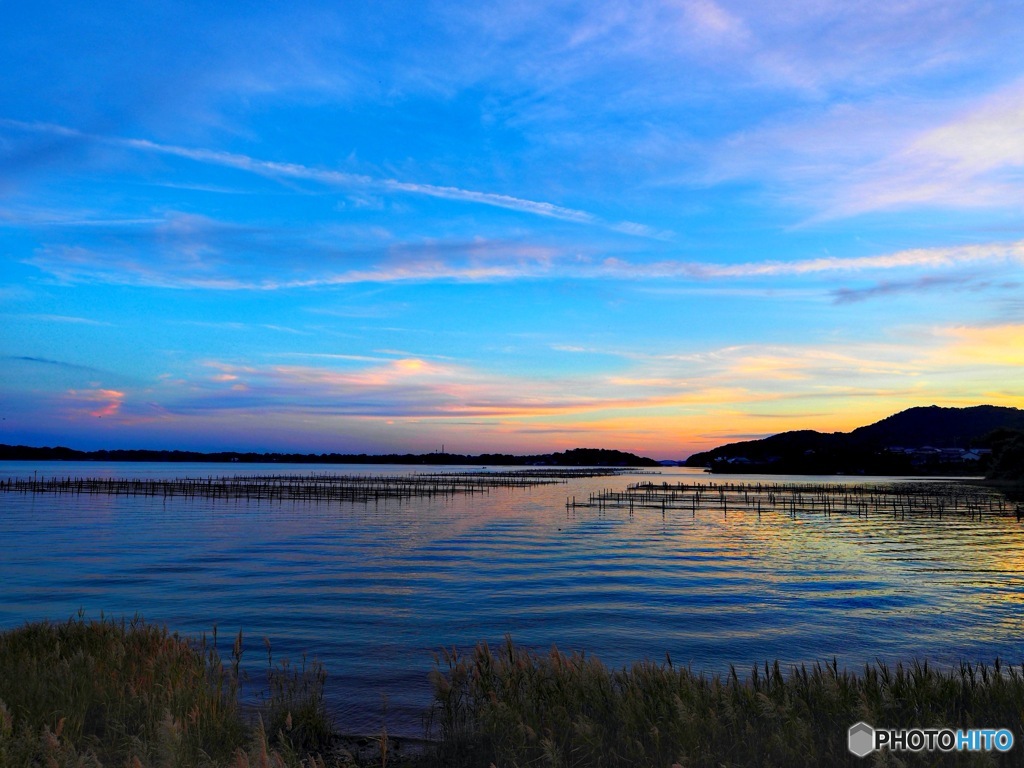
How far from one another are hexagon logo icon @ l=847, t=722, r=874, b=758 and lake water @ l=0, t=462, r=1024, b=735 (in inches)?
266

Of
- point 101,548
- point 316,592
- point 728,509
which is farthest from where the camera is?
point 728,509

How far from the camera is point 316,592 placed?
26.0m

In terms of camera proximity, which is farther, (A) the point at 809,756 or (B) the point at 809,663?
(B) the point at 809,663

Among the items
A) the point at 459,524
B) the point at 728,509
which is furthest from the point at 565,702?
the point at 728,509

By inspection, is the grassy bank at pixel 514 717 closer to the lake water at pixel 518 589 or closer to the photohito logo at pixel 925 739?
the photohito logo at pixel 925 739

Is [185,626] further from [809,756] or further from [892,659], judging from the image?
[892,659]

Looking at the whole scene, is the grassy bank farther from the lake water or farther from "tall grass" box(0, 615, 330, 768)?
the lake water

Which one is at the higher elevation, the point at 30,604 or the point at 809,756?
the point at 809,756

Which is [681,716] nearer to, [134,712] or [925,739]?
[925,739]

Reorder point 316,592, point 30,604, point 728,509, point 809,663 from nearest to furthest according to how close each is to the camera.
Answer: point 809,663
point 30,604
point 316,592
point 728,509

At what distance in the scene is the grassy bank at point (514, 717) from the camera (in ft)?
26.2

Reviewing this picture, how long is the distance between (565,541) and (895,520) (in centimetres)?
3534

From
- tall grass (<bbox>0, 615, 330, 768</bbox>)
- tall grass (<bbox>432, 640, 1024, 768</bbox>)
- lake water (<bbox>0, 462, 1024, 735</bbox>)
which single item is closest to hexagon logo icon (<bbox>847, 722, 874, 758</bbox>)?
tall grass (<bbox>432, 640, 1024, 768</bbox>)

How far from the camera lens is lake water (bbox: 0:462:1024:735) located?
59.9 feet
